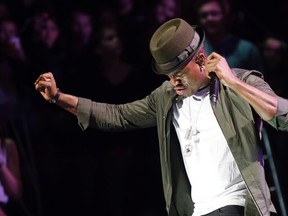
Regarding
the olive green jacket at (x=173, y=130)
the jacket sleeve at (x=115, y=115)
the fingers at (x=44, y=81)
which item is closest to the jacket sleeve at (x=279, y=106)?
the olive green jacket at (x=173, y=130)

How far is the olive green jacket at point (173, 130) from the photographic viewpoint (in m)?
3.44

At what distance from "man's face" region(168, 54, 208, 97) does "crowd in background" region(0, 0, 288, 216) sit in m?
1.80

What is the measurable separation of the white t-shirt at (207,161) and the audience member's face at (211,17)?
1.97 metres

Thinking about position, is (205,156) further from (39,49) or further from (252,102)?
(39,49)

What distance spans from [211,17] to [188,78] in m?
2.07

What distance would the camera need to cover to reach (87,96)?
5.53 metres

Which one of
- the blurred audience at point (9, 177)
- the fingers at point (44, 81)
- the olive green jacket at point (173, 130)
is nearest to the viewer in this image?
the olive green jacket at point (173, 130)

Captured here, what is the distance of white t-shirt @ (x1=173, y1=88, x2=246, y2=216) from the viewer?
353cm

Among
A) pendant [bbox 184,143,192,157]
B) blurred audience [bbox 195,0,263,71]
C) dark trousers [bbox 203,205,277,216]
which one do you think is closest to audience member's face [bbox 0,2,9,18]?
blurred audience [bbox 195,0,263,71]

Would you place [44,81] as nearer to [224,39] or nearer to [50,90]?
[50,90]

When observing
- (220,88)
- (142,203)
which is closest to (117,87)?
(142,203)

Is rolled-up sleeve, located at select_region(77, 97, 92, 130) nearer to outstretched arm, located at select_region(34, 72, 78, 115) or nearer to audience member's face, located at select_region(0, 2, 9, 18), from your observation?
outstretched arm, located at select_region(34, 72, 78, 115)

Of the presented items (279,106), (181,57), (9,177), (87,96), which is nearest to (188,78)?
(181,57)

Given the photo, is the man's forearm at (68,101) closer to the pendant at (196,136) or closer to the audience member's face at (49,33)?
the pendant at (196,136)
